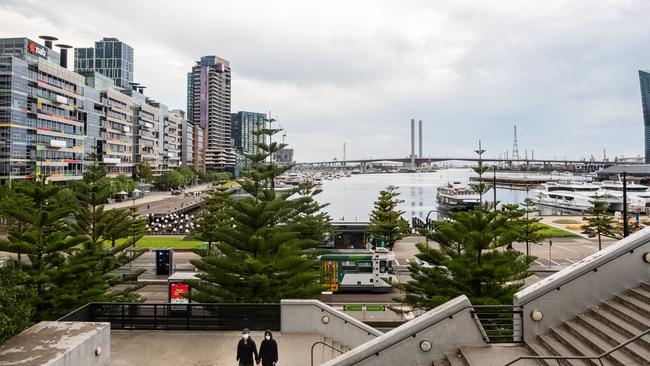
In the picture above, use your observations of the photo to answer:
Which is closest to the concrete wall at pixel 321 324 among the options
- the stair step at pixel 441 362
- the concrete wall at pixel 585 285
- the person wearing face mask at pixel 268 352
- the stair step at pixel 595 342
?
the person wearing face mask at pixel 268 352

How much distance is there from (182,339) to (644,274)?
9.79m

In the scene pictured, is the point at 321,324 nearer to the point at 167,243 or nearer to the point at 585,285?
the point at 585,285

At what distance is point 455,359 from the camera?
24.5 ft

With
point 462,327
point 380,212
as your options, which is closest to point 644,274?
point 462,327

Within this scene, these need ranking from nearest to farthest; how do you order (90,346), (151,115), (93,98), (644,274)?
1. (644,274)
2. (90,346)
3. (93,98)
4. (151,115)

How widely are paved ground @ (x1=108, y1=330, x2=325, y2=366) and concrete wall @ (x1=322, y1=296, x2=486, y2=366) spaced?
3086 millimetres

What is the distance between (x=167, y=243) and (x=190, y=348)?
30.8 metres

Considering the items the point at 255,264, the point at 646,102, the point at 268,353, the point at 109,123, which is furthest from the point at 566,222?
the point at 646,102

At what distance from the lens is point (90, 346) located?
29.6 ft

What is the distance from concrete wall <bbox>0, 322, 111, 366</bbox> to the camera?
798cm

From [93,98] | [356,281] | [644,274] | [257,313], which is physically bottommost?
[356,281]

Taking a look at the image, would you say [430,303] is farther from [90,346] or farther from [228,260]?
[90,346]

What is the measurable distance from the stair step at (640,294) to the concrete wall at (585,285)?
0.45ft

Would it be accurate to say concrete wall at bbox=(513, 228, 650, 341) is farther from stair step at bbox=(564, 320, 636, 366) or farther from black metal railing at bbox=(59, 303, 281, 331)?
black metal railing at bbox=(59, 303, 281, 331)
